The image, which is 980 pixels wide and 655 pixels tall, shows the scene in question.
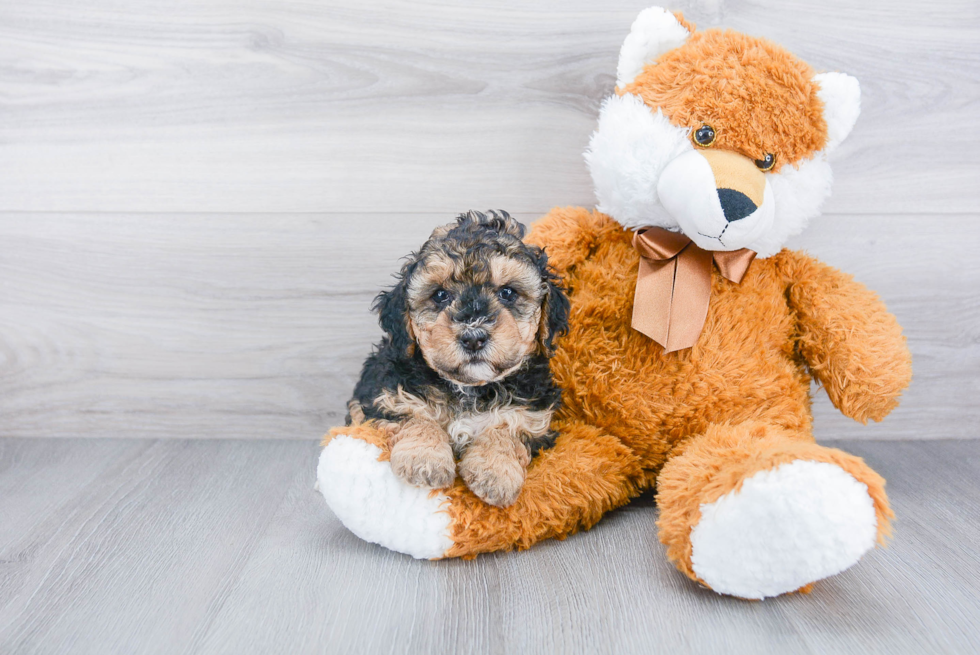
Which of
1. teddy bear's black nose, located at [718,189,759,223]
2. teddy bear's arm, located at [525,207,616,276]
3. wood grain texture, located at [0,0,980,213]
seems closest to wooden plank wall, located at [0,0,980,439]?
wood grain texture, located at [0,0,980,213]

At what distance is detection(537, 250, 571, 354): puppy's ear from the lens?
1432 millimetres

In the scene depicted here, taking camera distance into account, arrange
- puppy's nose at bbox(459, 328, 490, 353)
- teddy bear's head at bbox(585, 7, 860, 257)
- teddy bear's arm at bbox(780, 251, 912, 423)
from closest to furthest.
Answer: puppy's nose at bbox(459, 328, 490, 353)
teddy bear's head at bbox(585, 7, 860, 257)
teddy bear's arm at bbox(780, 251, 912, 423)

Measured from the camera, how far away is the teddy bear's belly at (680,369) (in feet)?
5.02

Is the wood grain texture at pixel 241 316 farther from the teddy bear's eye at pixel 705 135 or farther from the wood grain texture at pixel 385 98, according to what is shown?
the teddy bear's eye at pixel 705 135

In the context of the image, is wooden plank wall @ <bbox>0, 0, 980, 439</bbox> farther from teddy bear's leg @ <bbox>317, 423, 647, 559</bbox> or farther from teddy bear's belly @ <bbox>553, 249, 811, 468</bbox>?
teddy bear's leg @ <bbox>317, 423, 647, 559</bbox>

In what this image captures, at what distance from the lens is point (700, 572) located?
4.00 ft

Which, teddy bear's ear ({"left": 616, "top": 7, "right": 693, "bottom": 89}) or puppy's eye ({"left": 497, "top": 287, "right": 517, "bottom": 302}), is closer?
puppy's eye ({"left": 497, "top": 287, "right": 517, "bottom": 302})

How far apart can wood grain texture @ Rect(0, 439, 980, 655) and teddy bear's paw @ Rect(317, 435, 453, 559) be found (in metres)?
0.06

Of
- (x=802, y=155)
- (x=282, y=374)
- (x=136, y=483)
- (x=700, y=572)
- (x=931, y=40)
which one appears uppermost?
(x=931, y=40)

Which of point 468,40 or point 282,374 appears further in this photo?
point 282,374

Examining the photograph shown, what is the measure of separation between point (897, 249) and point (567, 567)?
53.1 inches

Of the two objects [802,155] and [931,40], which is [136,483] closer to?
[802,155]

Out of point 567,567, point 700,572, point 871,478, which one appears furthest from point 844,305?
point 567,567

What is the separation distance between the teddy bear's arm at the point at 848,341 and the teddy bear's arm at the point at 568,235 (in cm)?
45
